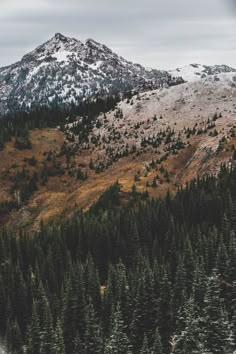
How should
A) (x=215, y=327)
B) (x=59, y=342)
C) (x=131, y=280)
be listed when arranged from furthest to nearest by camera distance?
(x=131, y=280)
(x=59, y=342)
(x=215, y=327)

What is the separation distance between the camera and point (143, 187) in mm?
194125

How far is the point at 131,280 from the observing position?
110250 millimetres

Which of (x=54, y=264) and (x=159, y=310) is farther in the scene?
(x=54, y=264)

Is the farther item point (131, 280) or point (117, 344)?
point (131, 280)

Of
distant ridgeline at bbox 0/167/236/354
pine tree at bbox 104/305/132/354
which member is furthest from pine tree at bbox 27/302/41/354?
pine tree at bbox 104/305/132/354

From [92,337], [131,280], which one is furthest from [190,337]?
[131,280]

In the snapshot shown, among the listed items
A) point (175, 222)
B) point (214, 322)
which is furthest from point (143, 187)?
point (214, 322)

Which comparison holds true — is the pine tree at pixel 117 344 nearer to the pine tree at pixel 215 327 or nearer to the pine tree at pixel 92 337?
the pine tree at pixel 92 337

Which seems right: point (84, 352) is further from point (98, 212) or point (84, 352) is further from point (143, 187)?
point (143, 187)

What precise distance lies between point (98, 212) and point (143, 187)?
2316 cm

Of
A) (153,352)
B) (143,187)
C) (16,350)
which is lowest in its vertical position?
(16,350)

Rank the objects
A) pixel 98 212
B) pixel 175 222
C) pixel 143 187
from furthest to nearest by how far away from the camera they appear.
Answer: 1. pixel 143 187
2. pixel 98 212
3. pixel 175 222

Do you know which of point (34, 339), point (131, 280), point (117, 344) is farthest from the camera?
point (131, 280)

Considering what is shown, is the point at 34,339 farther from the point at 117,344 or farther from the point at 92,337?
the point at 117,344
